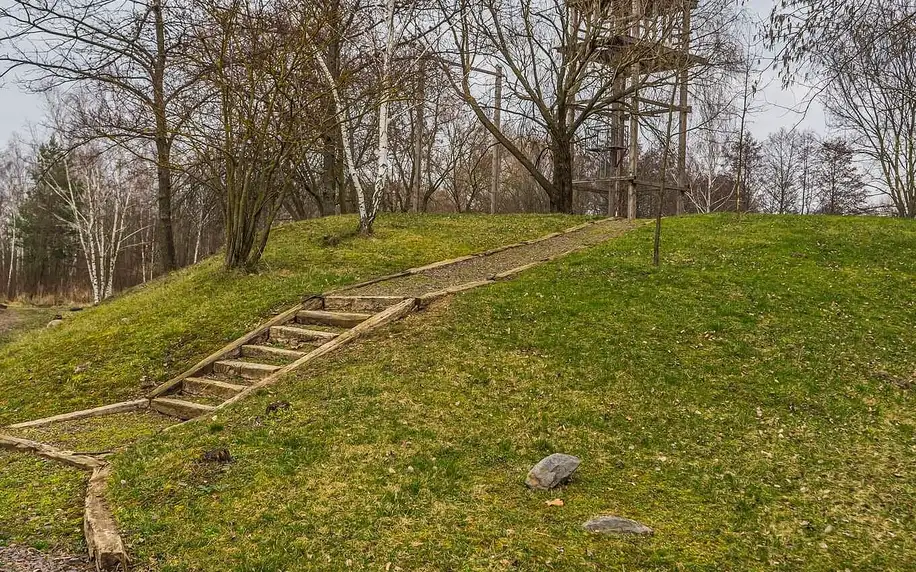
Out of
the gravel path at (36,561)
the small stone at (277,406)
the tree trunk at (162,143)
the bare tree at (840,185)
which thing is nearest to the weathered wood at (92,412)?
the small stone at (277,406)

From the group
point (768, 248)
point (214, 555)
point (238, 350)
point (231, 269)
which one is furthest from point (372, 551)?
point (768, 248)

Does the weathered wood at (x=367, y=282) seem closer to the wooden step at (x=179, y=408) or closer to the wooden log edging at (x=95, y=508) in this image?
the wooden step at (x=179, y=408)

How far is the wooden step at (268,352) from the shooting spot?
7480 millimetres

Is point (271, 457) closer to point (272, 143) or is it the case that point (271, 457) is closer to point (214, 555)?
point (214, 555)

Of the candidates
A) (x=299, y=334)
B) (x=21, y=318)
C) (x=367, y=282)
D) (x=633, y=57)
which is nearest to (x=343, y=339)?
(x=299, y=334)

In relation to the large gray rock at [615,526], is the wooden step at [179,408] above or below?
above

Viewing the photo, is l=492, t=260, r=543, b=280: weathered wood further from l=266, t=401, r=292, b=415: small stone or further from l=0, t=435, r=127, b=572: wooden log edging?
l=0, t=435, r=127, b=572: wooden log edging

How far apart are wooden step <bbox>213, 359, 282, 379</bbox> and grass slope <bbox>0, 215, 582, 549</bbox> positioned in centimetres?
72

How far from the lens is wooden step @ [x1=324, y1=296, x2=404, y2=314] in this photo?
8641 mm

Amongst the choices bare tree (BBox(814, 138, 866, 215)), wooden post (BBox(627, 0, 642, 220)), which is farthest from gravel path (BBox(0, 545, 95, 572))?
bare tree (BBox(814, 138, 866, 215))

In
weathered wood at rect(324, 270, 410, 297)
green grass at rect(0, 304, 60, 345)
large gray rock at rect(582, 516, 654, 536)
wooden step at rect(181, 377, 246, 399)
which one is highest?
weathered wood at rect(324, 270, 410, 297)

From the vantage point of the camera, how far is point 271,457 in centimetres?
490

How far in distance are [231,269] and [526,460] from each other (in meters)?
7.78

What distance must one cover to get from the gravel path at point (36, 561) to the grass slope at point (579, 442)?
0.31 meters
